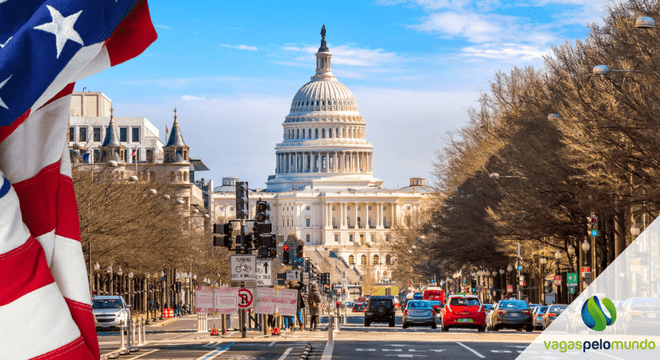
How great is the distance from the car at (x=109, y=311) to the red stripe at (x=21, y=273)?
117ft

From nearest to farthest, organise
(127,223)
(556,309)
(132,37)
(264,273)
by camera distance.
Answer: (132,37), (264,273), (556,309), (127,223)

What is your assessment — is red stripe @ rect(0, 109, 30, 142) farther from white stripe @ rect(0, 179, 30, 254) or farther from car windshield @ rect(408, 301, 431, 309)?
car windshield @ rect(408, 301, 431, 309)

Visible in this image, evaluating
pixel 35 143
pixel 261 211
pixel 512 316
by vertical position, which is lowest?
pixel 512 316

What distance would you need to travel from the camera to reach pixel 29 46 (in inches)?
128

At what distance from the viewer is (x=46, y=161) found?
3535 millimetres

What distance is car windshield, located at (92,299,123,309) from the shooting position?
4166cm

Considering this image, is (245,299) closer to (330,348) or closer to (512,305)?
(330,348)

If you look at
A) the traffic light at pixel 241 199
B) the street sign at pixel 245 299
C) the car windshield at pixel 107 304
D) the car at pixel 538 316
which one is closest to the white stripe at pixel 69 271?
the street sign at pixel 245 299

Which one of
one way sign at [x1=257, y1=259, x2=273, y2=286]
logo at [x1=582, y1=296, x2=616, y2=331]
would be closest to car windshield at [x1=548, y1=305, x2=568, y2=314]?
one way sign at [x1=257, y1=259, x2=273, y2=286]

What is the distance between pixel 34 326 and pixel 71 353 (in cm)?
14

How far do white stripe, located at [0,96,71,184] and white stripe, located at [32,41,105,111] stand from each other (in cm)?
13

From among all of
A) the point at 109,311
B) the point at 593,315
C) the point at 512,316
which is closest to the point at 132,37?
the point at 593,315

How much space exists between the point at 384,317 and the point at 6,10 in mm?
51514

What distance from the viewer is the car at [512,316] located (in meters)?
46.2
